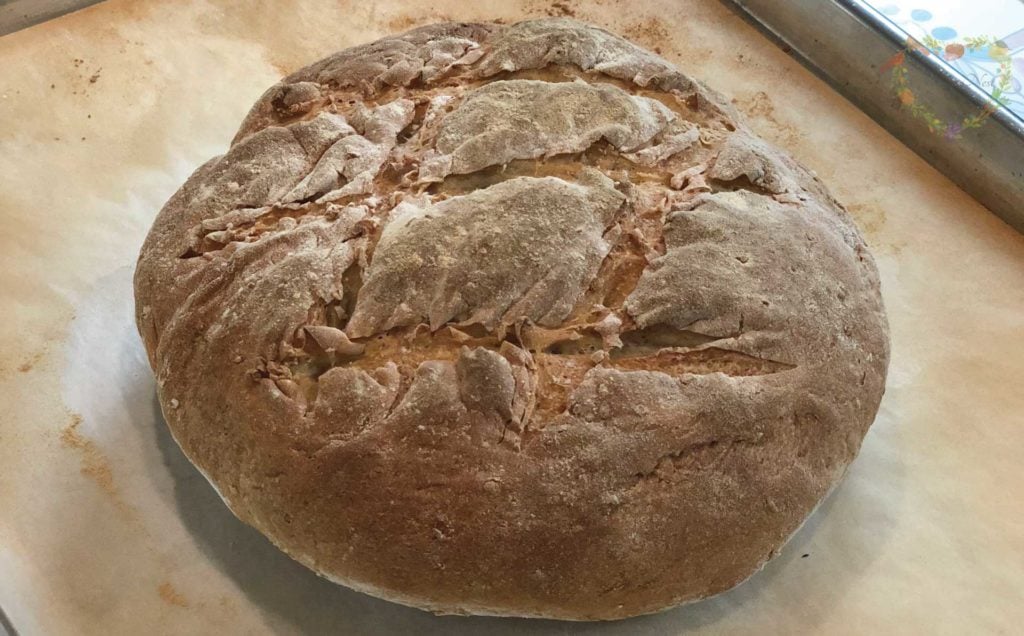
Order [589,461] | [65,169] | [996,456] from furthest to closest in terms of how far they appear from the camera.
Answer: [65,169] → [996,456] → [589,461]

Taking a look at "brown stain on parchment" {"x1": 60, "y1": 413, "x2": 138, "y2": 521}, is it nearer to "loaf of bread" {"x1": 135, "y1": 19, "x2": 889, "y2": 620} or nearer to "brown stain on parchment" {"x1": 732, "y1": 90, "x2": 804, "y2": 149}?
"loaf of bread" {"x1": 135, "y1": 19, "x2": 889, "y2": 620}

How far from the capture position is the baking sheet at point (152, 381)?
1.69 metres

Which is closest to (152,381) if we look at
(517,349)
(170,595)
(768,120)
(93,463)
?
(93,463)

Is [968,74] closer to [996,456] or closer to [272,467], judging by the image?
[996,456]

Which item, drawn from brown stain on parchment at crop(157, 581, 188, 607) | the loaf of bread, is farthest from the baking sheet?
the loaf of bread

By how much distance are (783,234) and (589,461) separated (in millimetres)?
619

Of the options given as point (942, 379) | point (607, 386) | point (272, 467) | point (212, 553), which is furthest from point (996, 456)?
point (212, 553)

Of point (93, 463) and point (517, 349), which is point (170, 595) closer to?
point (93, 463)

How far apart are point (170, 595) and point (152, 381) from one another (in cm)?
54

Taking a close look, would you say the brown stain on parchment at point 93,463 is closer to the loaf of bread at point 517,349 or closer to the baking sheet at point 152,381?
the baking sheet at point 152,381

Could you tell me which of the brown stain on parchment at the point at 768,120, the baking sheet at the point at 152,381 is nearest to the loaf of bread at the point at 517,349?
the baking sheet at the point at 152,381

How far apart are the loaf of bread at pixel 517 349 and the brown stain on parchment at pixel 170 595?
31cm

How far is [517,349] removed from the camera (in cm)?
146

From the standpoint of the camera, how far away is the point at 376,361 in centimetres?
147
